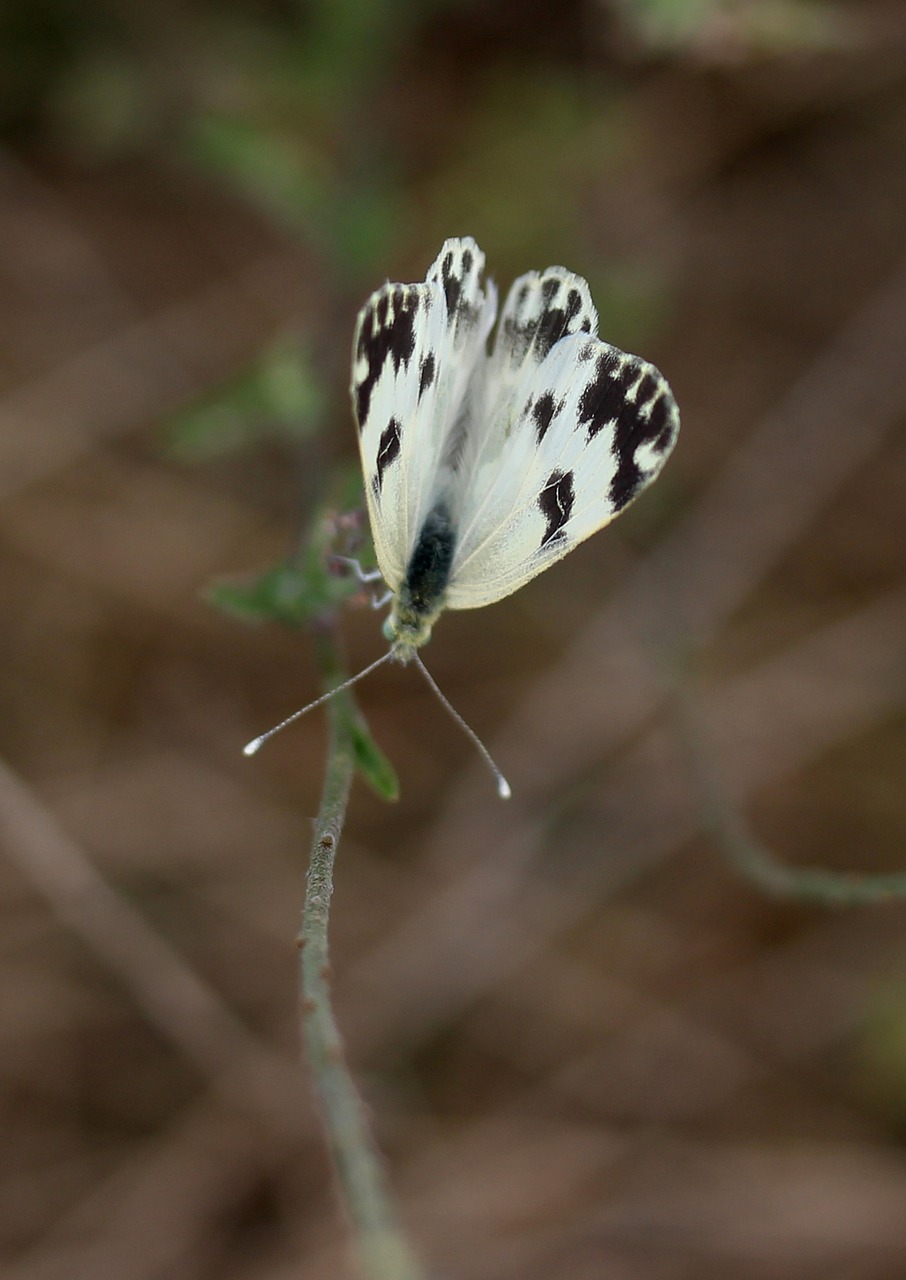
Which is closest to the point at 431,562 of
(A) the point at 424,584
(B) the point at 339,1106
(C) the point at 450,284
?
(A) the point at 424,584

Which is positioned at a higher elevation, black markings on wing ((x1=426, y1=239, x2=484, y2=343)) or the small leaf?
black markings on wing ((x1=426, y1=239, x2=484, y2=343))

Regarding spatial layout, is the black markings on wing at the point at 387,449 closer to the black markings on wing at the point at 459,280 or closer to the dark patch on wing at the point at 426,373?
the dark patch on wing at the point at 426,373

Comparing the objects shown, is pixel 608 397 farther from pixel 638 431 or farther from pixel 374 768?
pixel 374 768

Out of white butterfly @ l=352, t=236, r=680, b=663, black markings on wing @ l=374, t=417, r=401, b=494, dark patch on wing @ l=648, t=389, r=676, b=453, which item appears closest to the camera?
dark patch on wing @ l=648, t=389, r=676, b=453

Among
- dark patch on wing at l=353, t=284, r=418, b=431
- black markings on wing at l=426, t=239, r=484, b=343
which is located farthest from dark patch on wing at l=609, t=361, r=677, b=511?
dark patch on wing at l=353, t=284, r=418, b=431

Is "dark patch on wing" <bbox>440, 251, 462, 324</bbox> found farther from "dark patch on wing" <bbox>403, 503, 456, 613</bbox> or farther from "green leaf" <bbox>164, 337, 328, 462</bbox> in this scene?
"green leaf" <bbox>164, 337, 328, 462</bbox>

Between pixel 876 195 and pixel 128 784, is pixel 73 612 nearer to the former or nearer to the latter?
pixel 128 784

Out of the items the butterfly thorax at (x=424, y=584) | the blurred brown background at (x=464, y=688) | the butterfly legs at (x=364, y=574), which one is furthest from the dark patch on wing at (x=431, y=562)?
the blurred brown background at (x=464, y=688)
